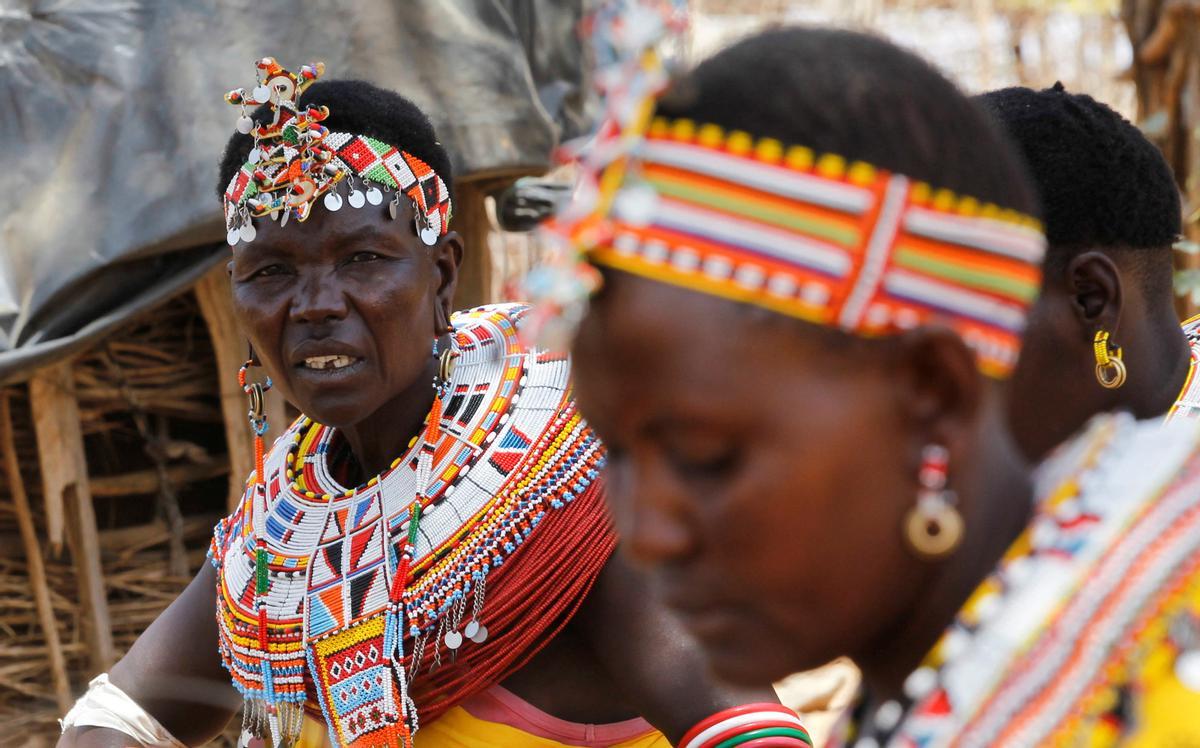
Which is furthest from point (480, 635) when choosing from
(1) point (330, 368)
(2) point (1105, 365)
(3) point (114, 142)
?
(3) point (114, 142)

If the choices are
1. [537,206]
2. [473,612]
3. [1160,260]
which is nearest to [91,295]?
[537,206]

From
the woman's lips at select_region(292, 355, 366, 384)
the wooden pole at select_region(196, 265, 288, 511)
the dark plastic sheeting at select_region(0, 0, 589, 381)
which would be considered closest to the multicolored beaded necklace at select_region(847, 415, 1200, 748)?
the woman's lips at select_region(292, 355, 366, 384)

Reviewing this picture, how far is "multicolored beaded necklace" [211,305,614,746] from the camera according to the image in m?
2.49

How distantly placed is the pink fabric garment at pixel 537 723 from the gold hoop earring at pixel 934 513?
1.43 meters

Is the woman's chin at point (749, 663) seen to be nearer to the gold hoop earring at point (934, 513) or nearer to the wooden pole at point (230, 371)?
the gold hoop earring at point (934, 513)

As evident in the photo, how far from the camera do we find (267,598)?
265cm

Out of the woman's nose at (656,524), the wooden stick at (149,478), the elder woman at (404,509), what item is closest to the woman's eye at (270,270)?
the elder woman at (404,509)

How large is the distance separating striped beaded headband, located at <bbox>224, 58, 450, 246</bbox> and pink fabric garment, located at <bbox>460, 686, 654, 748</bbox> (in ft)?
2.84

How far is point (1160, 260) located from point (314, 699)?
5.61ft

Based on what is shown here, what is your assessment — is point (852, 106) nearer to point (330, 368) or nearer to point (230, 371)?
point (330, 368)

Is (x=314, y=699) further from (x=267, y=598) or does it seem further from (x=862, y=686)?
(x=862, y=686)

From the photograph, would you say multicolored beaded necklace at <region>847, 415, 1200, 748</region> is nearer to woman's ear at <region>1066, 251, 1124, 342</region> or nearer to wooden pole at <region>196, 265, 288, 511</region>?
woman's ear at <region>1066, 251, 1124, 342</region>

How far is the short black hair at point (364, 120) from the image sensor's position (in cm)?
264

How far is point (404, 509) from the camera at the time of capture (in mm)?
2596
